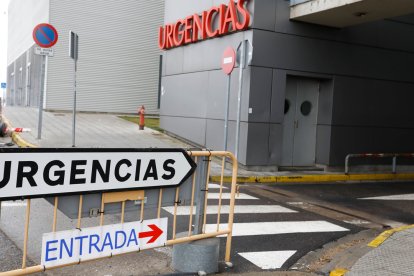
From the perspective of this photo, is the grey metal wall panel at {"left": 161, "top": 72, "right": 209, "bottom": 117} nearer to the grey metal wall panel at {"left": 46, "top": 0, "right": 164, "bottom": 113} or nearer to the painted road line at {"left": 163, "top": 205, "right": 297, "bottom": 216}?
the painted road line at {"left": 163, "top": 205, "right": 297, "bottom": 216}

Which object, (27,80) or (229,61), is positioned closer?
(229,61)

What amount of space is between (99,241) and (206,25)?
1108 centimetres

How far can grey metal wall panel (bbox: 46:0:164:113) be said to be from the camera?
77.5 ft

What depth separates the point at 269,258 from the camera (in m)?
5.51

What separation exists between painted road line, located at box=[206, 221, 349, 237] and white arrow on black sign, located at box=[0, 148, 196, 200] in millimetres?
2148

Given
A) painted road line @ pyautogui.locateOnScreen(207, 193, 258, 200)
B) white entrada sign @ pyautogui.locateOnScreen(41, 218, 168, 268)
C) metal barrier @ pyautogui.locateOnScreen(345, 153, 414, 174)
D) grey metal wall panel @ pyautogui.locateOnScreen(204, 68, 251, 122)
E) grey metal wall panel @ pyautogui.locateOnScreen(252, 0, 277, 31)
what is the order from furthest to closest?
metal barrier @ pyautogui.locateOnScreen(345, 153, 414, 174)
grey metal wall panel @ pyautogui.locateOnScreen(204, 68, 251, 122)
grey metal wall panel @ pyautogui.locateOnScreen(252, 0, 277, 31)
painted road line @ pyautogui.locateOnScreen(207, 193, 258, 200)
white entrada sign @ pyautogui.locateOnScreen(41, 218, 168, 268)

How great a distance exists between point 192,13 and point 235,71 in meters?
3.46

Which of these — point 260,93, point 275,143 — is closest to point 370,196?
point 275,143

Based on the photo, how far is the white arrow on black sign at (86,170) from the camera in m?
3.47

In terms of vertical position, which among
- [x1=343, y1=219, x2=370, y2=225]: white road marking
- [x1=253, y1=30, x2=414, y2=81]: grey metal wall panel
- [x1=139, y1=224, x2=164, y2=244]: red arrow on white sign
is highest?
[x1=253, y1=30, x2=414, y2=81]: grey metal wall panel

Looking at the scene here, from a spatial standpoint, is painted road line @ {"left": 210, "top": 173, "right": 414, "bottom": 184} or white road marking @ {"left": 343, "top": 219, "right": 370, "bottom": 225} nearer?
white road marking @ {"left": 343, "top": 219, "right": 370, "bottom": 225}

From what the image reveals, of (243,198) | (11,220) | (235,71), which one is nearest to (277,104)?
(235,71)

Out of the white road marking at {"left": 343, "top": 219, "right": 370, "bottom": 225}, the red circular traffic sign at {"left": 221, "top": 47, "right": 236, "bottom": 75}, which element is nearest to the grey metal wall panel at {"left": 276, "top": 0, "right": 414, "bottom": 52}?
the red circular traffic sign at {"left": 221, "top": 47, "right": 236, "bottom": 75}

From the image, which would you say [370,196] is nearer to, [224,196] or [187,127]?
[224,196]
